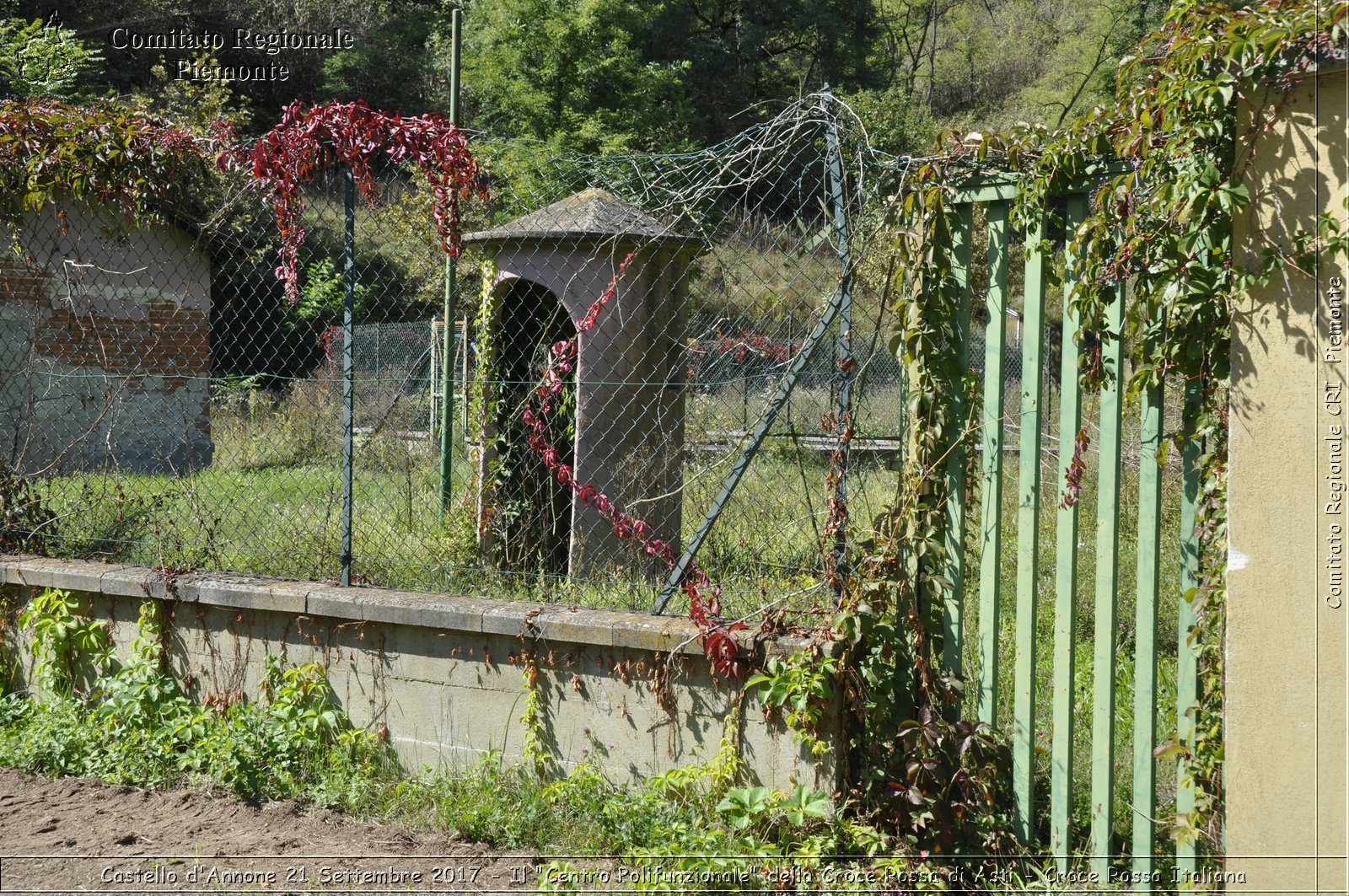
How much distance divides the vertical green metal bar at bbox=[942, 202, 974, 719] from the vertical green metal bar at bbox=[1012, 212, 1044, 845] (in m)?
0.19

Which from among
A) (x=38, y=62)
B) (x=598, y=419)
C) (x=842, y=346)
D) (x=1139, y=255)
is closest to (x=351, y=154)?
(x=598, y=419)

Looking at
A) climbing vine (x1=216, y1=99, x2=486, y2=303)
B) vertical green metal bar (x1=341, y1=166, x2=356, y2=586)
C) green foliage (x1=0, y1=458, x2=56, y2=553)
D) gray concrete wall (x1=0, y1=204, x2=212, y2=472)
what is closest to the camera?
vertical green metal bar (x1=341, y1=166, x2=356, y2=586)

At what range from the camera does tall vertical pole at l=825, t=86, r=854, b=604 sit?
12.0 feet

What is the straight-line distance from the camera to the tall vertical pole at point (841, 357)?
12.0ft

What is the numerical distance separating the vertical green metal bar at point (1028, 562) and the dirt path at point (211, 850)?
1.67 meters

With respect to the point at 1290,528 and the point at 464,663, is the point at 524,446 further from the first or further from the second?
the point at 1290,528

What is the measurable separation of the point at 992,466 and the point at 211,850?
9.99 feet

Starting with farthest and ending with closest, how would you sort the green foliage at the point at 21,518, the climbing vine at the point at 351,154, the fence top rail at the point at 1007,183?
the green foliage at the point at 21,518, the climbing vine at the point at 351,154, the fence top rail at the point at 1007,183

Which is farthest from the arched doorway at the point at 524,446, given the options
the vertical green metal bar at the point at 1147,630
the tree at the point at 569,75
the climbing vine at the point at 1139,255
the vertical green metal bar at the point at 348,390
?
the tree at the point at 569,75

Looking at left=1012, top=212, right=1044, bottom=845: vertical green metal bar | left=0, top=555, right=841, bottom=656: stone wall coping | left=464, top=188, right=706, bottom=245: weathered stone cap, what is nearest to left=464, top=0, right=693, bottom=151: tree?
left=464, top=188, right=706, bottom=245: weathered stone cap

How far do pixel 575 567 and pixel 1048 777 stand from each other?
98.9 inches

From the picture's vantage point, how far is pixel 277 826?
3.92 meters

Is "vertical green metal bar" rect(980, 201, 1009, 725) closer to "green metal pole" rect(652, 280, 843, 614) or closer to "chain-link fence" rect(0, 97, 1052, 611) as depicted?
"chain-link fence" rect(0, 97, 1052, 611)

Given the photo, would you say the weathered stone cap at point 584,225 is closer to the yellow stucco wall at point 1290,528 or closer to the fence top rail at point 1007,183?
the fence top rail at point 1007,183
